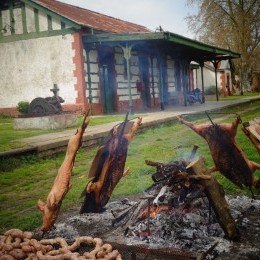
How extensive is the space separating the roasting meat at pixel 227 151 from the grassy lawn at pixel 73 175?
3.82 feet

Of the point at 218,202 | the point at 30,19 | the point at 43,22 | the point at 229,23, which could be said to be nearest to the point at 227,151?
the point at 218,202

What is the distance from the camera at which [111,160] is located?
11.5ft

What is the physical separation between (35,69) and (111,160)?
15.3 metres

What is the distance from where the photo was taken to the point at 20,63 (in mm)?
18234

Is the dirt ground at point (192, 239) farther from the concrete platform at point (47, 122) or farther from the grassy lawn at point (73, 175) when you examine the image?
the concrete platform at point (47, 122)

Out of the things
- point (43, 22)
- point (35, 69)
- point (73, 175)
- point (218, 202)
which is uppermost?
point (43, 22)

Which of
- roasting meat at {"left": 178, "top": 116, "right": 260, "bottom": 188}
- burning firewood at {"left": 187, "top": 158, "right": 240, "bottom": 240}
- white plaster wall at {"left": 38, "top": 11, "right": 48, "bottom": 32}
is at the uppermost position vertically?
white plaster wall at {"left": 38, "top": 11, "right": 48, "bottom": 32}

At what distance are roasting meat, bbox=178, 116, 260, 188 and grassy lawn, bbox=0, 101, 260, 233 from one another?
117 cm

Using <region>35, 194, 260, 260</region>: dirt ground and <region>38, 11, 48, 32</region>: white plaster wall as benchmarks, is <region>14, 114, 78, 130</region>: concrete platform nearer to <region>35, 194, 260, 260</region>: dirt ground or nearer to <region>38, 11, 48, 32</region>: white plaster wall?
<region>38, 11, 48, 32</region>: white plaster wall

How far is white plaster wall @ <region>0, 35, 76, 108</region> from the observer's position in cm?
1670

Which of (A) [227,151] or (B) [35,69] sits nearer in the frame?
(A) [227,151]

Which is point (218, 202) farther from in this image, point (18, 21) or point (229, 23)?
point (229, 23)

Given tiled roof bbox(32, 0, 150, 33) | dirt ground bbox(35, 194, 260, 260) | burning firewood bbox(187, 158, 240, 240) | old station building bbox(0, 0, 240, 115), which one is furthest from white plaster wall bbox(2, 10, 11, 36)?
burning firewood bbox(187, 158, 240, 240)

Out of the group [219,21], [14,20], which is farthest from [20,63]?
[219,21]
